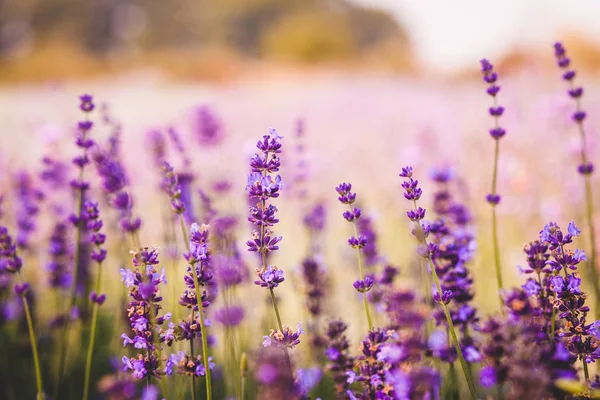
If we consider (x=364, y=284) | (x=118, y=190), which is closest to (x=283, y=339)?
(x=364, y=284)

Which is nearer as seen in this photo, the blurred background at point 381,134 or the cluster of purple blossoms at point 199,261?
the cluster of purple blossoms at point 199,261

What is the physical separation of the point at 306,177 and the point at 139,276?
5.70 ft

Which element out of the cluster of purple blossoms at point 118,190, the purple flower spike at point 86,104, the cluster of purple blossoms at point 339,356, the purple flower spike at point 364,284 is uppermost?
the purple flower spike at point 86,104

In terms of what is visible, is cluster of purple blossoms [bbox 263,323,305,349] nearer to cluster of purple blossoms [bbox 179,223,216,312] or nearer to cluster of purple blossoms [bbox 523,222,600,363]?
cluster of purple blossoms [bbox 179,223,216,312]

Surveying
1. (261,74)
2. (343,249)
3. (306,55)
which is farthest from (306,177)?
(306,55)

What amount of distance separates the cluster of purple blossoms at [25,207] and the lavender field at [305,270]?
0.06ft

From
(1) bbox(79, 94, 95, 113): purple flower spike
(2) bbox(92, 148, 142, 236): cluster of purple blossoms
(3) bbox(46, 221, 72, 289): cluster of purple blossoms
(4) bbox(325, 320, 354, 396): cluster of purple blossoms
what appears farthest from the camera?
(3) bbox(46, 221, 72, 289): cluster of purple blossoms

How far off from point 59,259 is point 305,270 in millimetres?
1149

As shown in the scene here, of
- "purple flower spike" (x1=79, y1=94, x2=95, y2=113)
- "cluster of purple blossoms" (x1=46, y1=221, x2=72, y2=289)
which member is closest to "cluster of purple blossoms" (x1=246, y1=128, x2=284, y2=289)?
"purple flower spike" (x1=79, y1=94, x2=95, y2=113)

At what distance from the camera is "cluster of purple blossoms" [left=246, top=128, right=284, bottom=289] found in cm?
109

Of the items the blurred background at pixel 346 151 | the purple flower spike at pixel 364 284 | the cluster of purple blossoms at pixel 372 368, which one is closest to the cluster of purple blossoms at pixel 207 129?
the blurred background at pixel 346 151

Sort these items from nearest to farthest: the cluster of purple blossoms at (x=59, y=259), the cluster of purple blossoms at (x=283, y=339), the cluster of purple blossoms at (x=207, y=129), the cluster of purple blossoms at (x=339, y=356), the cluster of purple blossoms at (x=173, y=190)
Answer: the cluster of purple blossoms at (x=283, y=339)
the cluster of purple blossoms at (x=173, y=190)
the cluster of purple blossoms at (x=339, y=356)
the cluster of purple blossoms at (x=59, y=259)
the cluster of purple blossoms at (x=207, y=129)

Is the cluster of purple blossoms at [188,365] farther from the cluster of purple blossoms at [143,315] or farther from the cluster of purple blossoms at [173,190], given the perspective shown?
the cluster of purple blossoms at [173,190]

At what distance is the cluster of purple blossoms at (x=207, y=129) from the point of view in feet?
7.59
